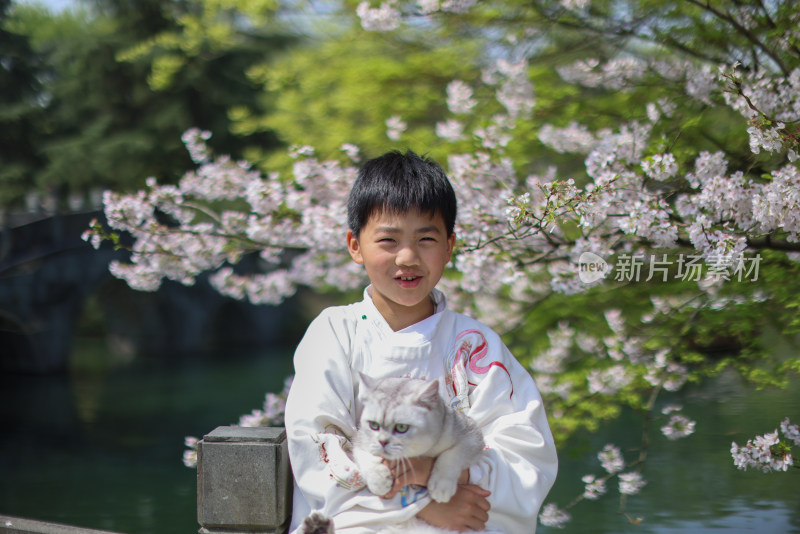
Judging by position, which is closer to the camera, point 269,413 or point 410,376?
point 410,376

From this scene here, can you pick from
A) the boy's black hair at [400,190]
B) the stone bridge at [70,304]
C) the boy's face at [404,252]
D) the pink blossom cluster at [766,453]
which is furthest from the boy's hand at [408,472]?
the stone bridge at [70,304]

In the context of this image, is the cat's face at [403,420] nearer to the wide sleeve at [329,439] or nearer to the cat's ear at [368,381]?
the cat's ear at [368,381]

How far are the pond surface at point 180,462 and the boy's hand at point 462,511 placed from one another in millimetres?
3201

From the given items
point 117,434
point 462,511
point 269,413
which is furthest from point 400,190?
point 117,434

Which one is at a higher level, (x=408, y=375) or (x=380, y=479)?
(x=408, y=375)

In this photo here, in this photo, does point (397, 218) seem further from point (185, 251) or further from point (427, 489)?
point (185, 251)

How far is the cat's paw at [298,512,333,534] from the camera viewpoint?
2.19 meters

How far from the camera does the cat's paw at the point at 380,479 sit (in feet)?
7.30

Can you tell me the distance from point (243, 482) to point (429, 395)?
98 cm

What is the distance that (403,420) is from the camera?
214 cm

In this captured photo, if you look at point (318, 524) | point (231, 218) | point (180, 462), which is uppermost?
point (231, 218)

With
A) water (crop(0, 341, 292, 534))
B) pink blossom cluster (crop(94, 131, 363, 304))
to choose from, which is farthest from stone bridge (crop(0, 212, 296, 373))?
pink blossom cluster (crop(94, 131, 363, 304))

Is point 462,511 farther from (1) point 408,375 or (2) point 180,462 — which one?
(2) point 180,462

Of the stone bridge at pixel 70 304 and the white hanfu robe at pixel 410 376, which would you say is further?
the stone bridge at pixel 70 304
